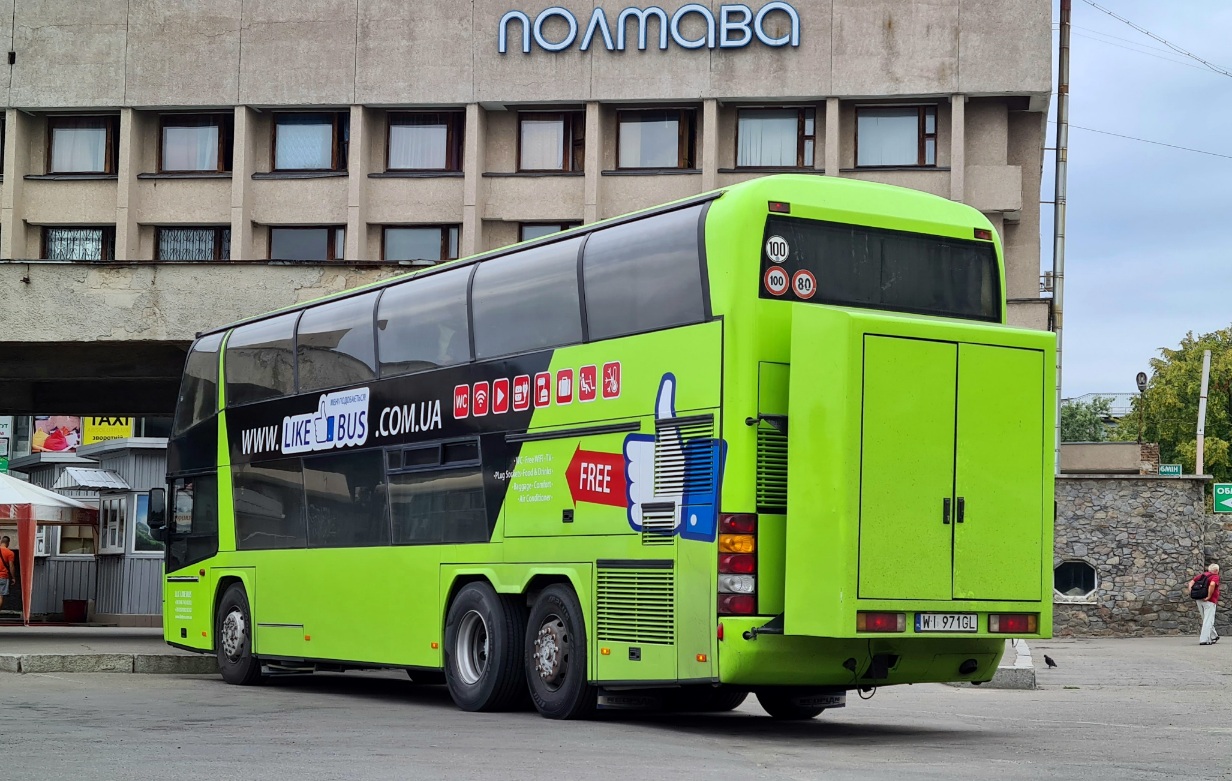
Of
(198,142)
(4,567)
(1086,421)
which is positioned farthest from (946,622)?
(1086,421)

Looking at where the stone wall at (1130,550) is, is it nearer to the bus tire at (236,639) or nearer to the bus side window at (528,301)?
the bus tire at (236,639)

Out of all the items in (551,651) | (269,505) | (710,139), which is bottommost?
(551,651)

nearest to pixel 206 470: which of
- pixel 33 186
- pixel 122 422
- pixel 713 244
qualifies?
pixel 713 244

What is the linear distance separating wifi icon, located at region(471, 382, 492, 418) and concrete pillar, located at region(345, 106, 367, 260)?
29177 mm

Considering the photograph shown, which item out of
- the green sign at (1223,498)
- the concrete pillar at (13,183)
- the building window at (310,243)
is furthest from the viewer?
the concrete pillar at (13,183)

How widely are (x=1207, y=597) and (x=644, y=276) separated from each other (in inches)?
1115

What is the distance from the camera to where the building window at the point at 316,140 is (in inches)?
1767

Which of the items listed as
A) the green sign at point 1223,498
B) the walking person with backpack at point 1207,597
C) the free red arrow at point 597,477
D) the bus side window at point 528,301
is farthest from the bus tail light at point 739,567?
the green sign at point 1223,498

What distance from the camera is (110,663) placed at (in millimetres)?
20406

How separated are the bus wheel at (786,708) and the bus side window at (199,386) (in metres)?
8.67

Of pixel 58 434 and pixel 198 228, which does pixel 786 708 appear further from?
pixel 58 434

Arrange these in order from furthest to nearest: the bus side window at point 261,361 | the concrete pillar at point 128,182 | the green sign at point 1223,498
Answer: the concrete pillar at point 128,182
the green sign at point 1223,498
the bus side window at point 261,361

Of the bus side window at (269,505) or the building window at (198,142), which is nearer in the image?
the bus side window at (269,505)

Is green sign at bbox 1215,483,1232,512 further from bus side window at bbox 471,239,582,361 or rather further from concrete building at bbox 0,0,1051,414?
bus side window at bbox 471,239,582,361
